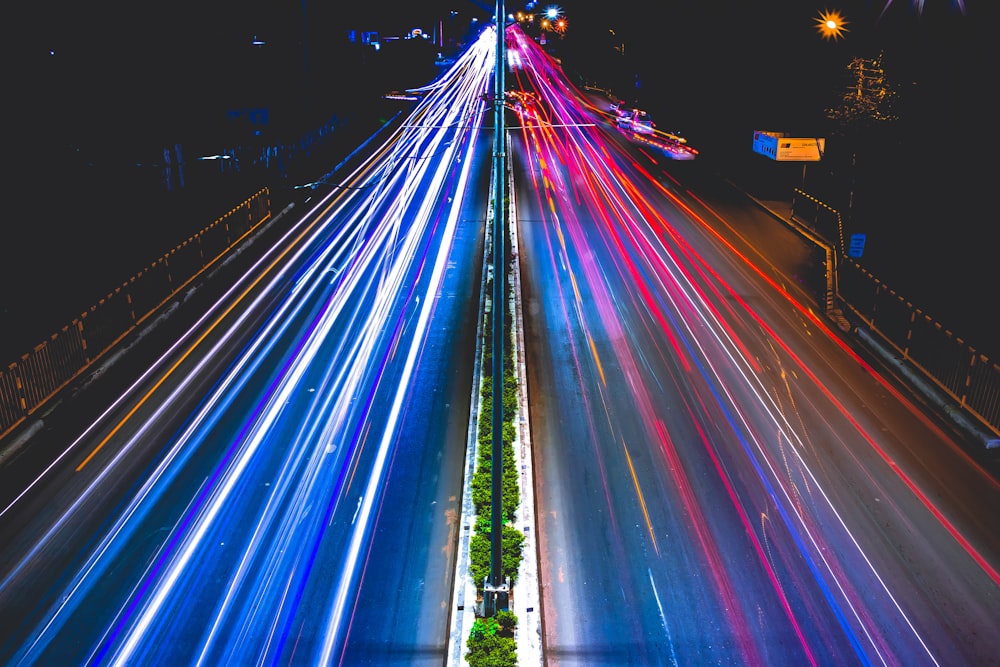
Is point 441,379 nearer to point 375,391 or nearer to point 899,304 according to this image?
point 375,391

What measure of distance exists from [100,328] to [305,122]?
32750 mm

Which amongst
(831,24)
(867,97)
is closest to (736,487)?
(867,97)

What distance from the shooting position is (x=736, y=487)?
496 inches

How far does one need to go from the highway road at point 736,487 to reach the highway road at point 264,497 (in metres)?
2.11

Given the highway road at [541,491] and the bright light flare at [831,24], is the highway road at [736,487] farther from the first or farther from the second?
the bright light flare at [831,24]

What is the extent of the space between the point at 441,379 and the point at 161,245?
536 inches

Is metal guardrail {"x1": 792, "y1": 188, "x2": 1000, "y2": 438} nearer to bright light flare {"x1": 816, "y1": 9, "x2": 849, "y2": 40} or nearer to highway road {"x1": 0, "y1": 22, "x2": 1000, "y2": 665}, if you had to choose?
highway road {"x1": 0, "y1": 22, "x2": 1000, "y2": 665}

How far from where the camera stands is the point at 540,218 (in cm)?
2922

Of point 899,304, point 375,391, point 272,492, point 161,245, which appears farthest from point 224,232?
point 899,304

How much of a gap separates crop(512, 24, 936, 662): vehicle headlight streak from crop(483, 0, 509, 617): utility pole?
334 cm

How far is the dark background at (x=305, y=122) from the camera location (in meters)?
21.6

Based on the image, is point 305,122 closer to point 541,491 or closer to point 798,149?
point 798,149

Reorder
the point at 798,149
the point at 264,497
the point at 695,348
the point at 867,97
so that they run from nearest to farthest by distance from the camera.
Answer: the point at 264,497
the point at 695,348
the point at 867,97
the point at 798,149

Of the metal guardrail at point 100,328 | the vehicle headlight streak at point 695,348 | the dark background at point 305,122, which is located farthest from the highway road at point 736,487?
the metal guardrail at point 100,328
